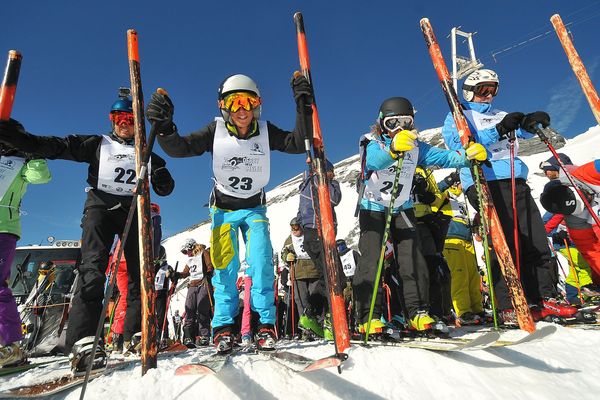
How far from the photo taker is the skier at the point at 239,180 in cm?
310

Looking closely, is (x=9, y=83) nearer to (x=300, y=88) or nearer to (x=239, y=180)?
(x=239, y=180)

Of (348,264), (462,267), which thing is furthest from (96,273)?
(348,264)

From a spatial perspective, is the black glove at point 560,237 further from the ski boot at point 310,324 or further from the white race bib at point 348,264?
the ski boot at point 310,324

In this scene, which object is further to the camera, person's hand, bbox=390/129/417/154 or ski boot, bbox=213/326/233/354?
person's hand, bbox=390/129/417/154

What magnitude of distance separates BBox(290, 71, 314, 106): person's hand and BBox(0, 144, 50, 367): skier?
2557 mm

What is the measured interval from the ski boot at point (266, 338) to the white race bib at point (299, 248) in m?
3.54

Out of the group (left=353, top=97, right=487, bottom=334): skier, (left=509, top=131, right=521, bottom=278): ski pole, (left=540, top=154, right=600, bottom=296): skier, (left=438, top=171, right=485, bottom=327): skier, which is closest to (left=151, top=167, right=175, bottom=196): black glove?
(left=353, top=97, right=487, bottom=334): skier

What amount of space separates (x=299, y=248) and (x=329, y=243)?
4.06 metres

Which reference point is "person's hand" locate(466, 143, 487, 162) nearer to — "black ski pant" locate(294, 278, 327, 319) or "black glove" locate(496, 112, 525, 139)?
"black glove" locate(496, 112, 525, 139)

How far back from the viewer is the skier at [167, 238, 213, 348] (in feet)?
25.4

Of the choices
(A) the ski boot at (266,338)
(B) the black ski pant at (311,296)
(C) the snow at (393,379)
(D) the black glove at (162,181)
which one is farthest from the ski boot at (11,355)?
(B) the black ski pant at (311,296)

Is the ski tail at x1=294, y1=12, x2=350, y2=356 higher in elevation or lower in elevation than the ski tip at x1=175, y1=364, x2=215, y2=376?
higher

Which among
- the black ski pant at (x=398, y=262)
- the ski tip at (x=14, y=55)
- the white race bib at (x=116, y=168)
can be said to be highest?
the ski tip at (x=14, y=55)

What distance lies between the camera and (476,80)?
4426mm
